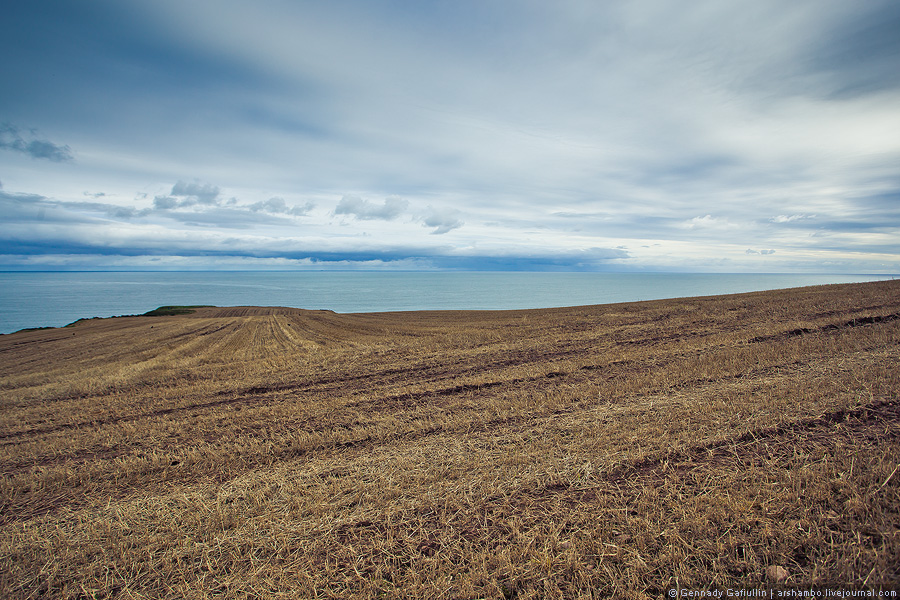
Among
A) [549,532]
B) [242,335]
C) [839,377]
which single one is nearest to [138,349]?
[242,335]

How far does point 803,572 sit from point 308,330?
26348mm

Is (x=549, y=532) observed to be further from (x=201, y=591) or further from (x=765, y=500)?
(x=201, y=591)

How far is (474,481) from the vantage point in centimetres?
509

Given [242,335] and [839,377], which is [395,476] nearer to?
[839,377]

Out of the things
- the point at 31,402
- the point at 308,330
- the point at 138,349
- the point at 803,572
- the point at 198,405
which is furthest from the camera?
the point at 308,330

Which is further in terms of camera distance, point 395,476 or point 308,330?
point 308,330

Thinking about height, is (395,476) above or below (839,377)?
below

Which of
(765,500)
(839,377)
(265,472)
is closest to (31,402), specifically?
(265,472)

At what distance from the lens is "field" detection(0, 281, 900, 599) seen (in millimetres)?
3484

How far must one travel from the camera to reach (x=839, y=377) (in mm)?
7652

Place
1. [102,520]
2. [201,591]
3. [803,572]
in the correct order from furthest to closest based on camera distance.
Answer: [102,520] < [201,591] < [803,572]

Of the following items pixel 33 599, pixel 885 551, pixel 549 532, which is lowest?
pixel 33 599

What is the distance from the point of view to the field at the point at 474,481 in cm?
348

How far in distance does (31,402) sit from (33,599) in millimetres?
10091
